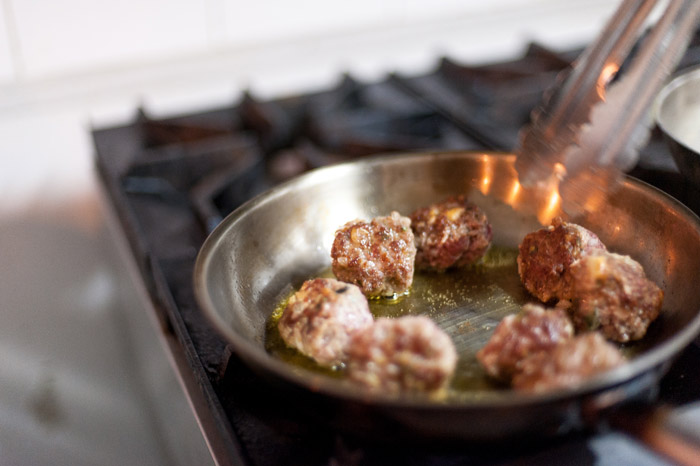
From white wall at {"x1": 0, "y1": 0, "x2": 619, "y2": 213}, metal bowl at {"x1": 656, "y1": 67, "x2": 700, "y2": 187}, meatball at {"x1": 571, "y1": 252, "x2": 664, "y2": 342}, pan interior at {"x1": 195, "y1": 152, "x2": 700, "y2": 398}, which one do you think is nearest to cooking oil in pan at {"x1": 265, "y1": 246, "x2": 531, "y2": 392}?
pan interior at {"x1": 195, "y1": 152, "x2": 700, "y2": 398}

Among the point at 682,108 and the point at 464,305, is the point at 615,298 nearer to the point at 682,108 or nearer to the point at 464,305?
the point at 464,305

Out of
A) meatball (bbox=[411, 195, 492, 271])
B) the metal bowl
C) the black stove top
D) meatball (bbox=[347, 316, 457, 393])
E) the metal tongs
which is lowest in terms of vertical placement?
the black stove top

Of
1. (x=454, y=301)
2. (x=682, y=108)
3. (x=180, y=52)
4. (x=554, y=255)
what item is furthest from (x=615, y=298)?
(x=180, y=52)

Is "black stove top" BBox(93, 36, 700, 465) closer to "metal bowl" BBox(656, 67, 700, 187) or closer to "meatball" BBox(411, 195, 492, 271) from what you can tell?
"metal bowl" BBox(656, 67, 700, 187)

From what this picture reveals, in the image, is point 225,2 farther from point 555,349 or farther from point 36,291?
point 555,349

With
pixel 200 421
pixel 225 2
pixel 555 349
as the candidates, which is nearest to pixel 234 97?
pixel 225 2

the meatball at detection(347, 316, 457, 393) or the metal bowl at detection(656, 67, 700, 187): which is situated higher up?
the metal bowl at detection(656, 67, 700, 187)

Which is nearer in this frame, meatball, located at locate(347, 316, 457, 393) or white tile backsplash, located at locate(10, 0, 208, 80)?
meatball, located at locate(347, 316, 457, 393)
